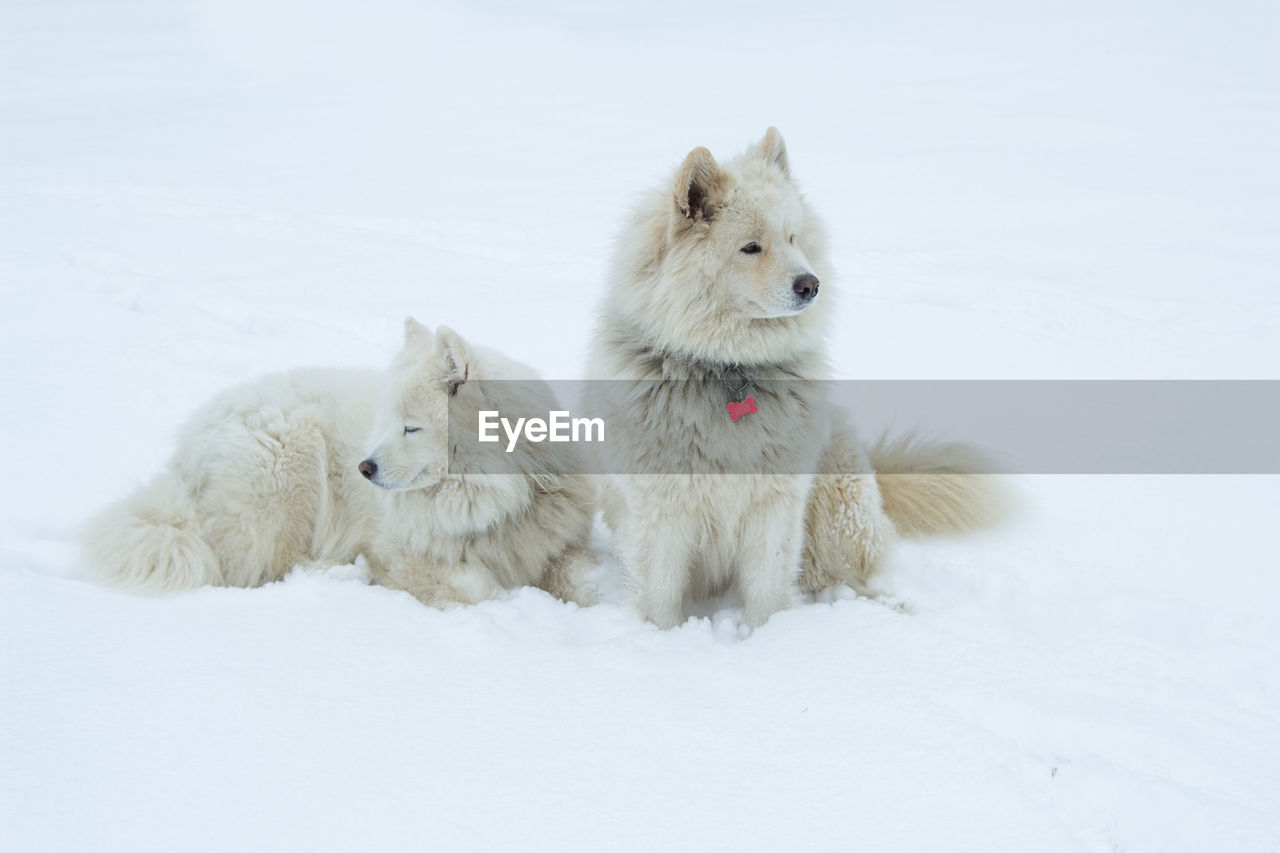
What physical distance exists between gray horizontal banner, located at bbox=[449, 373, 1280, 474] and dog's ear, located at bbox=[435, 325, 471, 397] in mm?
58

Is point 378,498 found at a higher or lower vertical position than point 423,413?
lower

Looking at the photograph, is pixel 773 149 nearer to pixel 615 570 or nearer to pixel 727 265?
pixel 727 265

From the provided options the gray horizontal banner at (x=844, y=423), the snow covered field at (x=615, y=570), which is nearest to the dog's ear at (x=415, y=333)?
the gray horizontal banner at (x=844, y=423)

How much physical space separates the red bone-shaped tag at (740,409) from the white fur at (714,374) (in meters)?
0.03

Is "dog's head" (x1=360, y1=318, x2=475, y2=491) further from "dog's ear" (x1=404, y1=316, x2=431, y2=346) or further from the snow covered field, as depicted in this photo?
Result: the snow covered field

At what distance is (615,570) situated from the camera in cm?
383

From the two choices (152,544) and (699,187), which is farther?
(152,544)

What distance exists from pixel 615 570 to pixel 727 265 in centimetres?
155

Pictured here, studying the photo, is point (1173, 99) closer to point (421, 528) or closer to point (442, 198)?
point (442, 198)

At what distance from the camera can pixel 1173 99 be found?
1481cm

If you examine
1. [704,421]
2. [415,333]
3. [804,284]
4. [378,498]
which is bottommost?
[378,498]

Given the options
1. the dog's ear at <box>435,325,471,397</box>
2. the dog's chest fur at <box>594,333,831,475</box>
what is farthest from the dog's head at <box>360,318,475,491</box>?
the dog's chest fur at <box>594,333,831,475</box>

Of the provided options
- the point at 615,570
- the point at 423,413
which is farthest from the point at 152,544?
the point at 615,570

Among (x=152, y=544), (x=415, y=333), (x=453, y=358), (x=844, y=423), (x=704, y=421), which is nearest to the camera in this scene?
(x=704, y=421)
